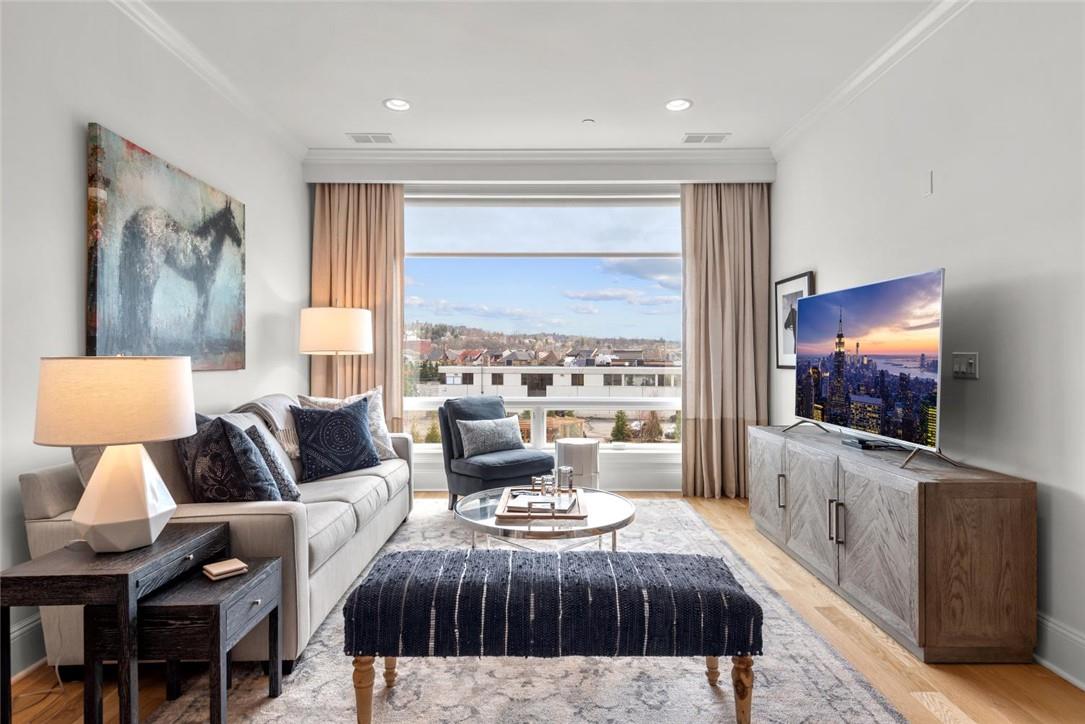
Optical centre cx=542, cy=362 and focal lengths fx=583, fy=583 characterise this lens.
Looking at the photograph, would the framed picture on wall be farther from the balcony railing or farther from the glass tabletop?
the glass tabletop

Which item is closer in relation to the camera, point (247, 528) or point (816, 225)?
point (247, 528)

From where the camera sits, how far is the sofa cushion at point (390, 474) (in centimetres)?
327

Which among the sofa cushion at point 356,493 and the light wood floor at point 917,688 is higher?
the sofa cushion at point 356,493

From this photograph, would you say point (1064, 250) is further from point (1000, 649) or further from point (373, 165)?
point (373, 165)

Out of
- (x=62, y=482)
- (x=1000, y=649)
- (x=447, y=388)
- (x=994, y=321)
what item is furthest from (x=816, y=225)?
(x=62, y=482)

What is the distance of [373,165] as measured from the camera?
4.59 meters

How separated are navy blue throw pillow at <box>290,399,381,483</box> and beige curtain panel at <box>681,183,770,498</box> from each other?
263 cm

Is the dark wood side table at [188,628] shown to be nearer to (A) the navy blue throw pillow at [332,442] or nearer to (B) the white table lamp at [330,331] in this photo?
(A) the navy blue throw pillow at [332,442]

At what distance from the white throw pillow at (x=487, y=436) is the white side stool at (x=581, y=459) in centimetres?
46

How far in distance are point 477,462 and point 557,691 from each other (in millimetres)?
1970

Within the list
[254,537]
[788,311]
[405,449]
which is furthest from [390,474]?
[788,311]

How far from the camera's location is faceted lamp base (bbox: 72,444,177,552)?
1.72 metres

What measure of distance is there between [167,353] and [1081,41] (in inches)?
155

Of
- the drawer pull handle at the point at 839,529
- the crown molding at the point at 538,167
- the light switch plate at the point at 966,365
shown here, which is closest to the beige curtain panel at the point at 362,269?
the crown molding at the point at 538,167
